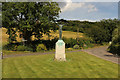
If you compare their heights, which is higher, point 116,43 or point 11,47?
point 116,43

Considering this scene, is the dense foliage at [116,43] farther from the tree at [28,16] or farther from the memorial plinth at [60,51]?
the tree at [28,16]

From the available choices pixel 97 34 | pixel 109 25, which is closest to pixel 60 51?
pixel 97 34

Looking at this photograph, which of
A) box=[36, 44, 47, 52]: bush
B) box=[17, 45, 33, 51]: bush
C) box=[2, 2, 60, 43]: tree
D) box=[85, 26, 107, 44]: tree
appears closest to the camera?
box=[2, 2, 60, 43]: tree

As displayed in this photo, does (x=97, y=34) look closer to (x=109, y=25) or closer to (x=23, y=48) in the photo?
(x=109, y=25)

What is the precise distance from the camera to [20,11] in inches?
910

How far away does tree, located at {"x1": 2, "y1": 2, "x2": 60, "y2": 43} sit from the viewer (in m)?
23.2

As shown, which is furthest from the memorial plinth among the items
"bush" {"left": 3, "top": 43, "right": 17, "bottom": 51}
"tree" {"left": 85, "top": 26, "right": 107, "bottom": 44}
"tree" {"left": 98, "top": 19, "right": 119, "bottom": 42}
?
"tree" {"left": 98, "top": 19, "right": 119, "bottom": 42}

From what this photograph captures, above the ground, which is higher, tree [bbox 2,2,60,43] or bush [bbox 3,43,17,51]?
tree [bbox 2,2,60,43]

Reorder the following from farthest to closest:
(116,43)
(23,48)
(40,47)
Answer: (40,47)
(23,48)
(116,43)

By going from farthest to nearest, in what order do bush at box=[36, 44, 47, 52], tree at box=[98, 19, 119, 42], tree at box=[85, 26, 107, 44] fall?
tree at box=[98, 19, 119, 42] < tree at box=[85, 26, 107, 44] < bush at box=[36, 44, 47, 52]

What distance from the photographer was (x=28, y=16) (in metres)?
23.9

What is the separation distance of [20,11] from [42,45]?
863cm

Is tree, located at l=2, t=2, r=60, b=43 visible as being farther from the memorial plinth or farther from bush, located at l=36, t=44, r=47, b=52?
the memorial plinth

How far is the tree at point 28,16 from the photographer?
23.2m
